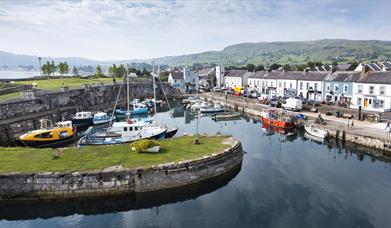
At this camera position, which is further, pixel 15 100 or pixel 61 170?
pixel 15 100

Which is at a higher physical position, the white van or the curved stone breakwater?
the white van

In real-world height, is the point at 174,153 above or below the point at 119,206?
above

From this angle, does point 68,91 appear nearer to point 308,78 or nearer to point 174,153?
point 174,153

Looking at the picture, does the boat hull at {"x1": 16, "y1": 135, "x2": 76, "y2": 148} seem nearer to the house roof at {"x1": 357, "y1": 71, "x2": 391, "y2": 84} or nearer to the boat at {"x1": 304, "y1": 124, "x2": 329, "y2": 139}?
the boat at {"x1": 304, "y1": 124, "x2": 329, "y2": 139}

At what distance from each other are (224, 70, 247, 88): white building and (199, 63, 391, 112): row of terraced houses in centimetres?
430

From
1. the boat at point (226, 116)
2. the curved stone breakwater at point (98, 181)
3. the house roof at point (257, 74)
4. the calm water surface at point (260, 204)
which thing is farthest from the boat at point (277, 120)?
the house roof at point (257, 74)

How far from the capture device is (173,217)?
1872cm

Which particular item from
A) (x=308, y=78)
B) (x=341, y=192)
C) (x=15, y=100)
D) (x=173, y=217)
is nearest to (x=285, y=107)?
(x=308, y=78)

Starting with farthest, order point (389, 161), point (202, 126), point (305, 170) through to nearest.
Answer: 1. point (202, 126)
2. point (389, 161)
3. point (305, 170)

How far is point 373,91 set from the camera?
153ft

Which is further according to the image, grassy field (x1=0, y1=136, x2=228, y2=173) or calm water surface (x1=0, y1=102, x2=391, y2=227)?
grassy field (x1=0, y1=136, x2=228, y2=173)

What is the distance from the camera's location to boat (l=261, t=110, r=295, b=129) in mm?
43500

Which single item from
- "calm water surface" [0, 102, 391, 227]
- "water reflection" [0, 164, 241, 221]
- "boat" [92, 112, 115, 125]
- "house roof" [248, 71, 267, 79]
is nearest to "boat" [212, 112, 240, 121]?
"boat" [92, 112, 115, 125]

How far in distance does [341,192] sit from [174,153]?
1300 cm
